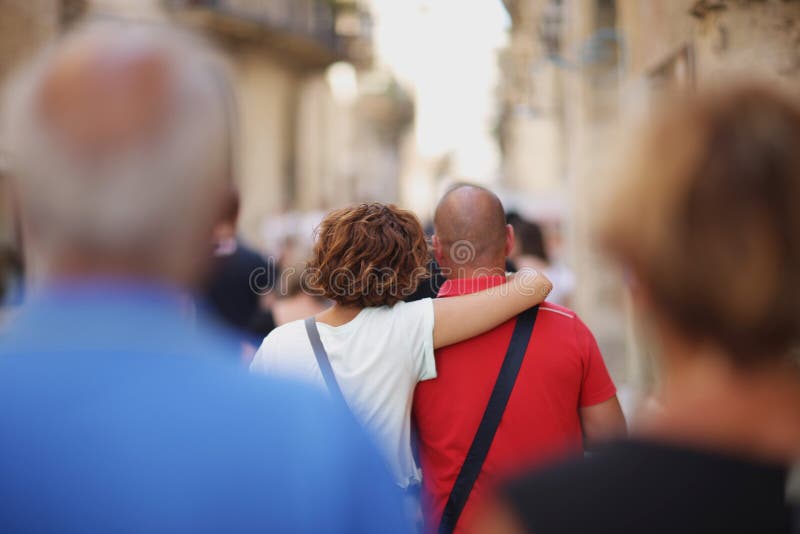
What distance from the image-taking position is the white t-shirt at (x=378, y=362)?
253cm

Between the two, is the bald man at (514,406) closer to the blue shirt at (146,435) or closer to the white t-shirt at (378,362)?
the white t-shirt at (378,362)

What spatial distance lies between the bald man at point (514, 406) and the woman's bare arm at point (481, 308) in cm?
10

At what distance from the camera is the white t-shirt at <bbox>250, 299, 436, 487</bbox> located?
2.53 metres

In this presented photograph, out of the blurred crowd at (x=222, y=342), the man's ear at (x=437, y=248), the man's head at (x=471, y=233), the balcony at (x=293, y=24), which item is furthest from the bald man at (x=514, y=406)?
the balcony at (x=293, y=24)

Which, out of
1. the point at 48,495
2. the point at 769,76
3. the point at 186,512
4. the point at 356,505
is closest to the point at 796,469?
the point at 356,505

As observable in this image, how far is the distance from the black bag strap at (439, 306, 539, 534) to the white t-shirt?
6.4 inches

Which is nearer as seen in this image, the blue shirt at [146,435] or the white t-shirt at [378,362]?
the blue shirt at [146,435]

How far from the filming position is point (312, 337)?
259cm

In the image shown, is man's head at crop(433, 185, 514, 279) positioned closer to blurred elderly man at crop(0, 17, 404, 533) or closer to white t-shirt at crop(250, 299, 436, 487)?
white t-shirt at crop(250, 299, 436, 487)

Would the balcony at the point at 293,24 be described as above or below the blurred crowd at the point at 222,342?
above

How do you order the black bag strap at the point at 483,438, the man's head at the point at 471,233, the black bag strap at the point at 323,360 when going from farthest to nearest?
the man's head at the point at 471,233 < the black bag strap at the point at 483,438 < the black bag strap at the point at 323,360

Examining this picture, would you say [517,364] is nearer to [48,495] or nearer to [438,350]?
[438,350]

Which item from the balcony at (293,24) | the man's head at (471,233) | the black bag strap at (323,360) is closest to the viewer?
the black bag strap at (323,360)

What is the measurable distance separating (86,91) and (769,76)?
14.3 feet
